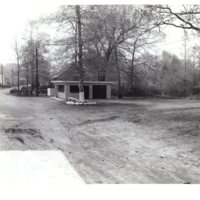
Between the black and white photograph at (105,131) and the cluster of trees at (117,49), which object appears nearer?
the black and white photograph at (105,131)

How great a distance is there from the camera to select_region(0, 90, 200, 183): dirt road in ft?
13.6

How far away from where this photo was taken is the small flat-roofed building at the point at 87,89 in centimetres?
1833

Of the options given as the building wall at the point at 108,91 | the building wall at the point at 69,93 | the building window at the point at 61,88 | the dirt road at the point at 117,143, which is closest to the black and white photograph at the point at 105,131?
the dirt road at the point at 117,143

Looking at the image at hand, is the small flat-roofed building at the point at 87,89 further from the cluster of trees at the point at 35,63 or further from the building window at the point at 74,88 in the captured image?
the cluster of trees at the point at 35,63

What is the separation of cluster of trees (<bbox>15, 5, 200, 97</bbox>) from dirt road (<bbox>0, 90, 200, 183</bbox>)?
2.14 m

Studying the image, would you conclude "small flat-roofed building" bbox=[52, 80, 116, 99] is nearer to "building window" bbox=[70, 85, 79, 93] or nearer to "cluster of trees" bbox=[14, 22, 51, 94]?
"building window" bbox=[70, 85, 79, 93]

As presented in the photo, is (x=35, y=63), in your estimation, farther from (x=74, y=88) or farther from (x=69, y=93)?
(x=74, y=88)

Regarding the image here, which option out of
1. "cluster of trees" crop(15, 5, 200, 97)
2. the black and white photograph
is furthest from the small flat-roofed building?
the black and white photograph

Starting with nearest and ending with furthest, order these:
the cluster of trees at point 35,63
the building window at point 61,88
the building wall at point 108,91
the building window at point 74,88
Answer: the cluster of trees at point 35,63
the building window at point 74,88
the building window at point 61,88
the building wall at point 108,91

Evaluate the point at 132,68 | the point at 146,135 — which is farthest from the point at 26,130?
the point at 132,68

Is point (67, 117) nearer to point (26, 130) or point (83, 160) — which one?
point (26, 130)

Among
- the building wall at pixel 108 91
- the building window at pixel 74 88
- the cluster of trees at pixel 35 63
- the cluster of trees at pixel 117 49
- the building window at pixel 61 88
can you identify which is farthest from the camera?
the building wall at pixel 108 91

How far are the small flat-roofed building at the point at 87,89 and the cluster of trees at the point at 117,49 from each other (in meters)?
0.75

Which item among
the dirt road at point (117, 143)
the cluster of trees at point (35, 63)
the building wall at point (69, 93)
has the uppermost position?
the cluster of trees at point (35, 63)
